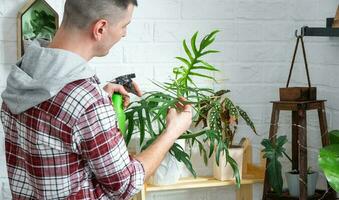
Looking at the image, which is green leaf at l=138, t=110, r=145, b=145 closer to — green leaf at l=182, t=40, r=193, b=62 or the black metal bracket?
green leaf at l=182, t=40, r=193, b=62

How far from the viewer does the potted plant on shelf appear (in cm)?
216

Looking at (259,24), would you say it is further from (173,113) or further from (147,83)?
(173,113)

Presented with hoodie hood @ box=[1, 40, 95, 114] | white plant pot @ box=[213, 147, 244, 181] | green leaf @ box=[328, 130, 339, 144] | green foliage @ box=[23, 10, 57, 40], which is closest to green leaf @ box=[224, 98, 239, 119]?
white plant pot @ box=[213, 147, 244, 181]

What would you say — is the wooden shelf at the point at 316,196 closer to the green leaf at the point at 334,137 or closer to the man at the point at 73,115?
the green leaf at the point at 334,137

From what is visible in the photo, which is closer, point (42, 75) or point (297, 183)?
point (42, 75)

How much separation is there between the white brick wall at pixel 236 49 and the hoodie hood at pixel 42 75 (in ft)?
2.82

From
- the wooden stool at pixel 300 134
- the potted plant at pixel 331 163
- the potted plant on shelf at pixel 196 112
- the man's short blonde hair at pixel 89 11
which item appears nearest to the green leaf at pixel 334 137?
the wooden stool at pixel 300 134

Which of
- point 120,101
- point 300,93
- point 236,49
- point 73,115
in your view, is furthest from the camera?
point 236,49

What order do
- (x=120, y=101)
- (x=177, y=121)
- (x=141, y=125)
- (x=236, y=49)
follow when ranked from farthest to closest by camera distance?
(x=236, y=49)
(x=141, y=125)
(x=120, y=101)
(x=177, y=121)

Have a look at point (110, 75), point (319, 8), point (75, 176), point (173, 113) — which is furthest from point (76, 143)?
point (319, 8)

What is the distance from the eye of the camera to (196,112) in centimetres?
230

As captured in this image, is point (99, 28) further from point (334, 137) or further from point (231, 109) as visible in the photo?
point (334, 137)

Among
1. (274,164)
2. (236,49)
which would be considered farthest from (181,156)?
(236,49)

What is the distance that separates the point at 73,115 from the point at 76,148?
0.29ft
